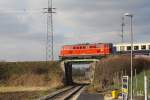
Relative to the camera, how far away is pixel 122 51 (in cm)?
10862

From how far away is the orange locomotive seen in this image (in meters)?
96.8

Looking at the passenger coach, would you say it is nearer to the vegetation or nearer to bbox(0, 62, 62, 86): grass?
bbox(0, 62, 62, 86): grass

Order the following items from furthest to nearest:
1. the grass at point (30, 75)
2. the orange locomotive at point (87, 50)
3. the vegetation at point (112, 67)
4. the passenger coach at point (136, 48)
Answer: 1. the passenger coach at point (136, 48)
2. the orange locomotive at point (87, 50)
3. the grass at point (30, 75)
4. the vegetation at point (112, 67)

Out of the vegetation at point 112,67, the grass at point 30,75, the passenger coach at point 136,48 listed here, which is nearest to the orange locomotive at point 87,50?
the grass at point 30,75

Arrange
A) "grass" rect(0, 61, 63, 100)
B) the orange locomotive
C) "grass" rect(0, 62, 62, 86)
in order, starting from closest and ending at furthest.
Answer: "grass" rect(0, 61, 63, 100)
the orange locomotive
"grass" rect(0, 62, 62, 86)

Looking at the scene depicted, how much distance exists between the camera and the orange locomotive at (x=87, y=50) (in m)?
96.8

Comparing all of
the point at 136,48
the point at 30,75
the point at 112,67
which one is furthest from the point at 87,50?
the point at 136,48

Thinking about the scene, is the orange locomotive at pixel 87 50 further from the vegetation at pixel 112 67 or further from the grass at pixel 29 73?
the vegetation at pixel 112 67

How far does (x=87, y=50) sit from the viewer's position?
9806 centimetres


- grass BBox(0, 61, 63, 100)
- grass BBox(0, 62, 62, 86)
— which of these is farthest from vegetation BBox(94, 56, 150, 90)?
grass BBox(0, 62, 62, 86)

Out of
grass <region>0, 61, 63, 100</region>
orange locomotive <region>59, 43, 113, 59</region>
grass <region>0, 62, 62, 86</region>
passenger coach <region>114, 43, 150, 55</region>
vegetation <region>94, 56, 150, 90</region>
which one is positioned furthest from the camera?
passenger coach <region>114, 43, 150, 55</region>

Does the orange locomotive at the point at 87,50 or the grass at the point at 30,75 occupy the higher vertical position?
the orange locomotive at the point at 87,50

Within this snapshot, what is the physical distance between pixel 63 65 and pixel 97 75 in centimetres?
1558

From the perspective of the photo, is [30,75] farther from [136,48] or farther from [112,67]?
[136,48]
